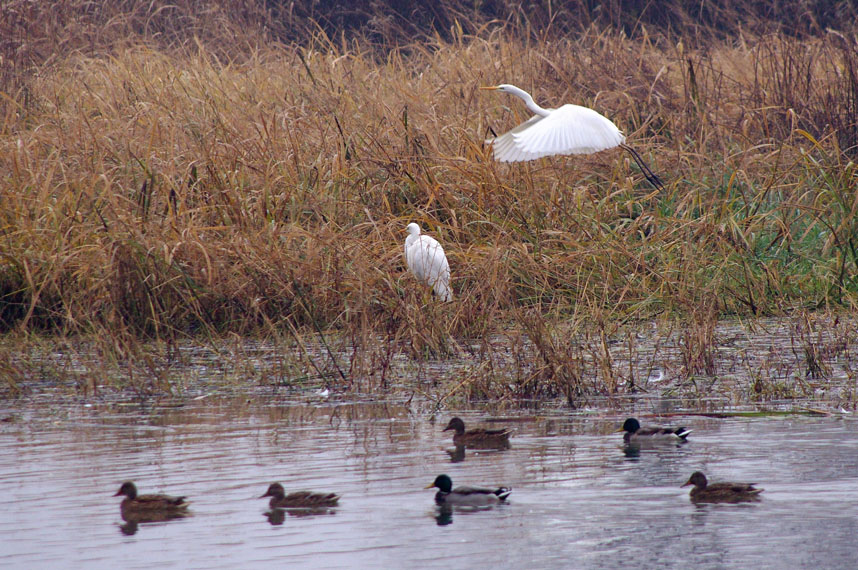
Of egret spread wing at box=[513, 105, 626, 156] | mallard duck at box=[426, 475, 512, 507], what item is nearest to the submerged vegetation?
egret spread wing at box=[513, 105, 626, 156]

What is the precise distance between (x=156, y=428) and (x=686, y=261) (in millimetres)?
3645

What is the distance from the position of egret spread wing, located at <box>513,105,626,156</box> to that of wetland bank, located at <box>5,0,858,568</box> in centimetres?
58

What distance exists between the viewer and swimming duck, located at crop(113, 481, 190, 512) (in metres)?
4.28

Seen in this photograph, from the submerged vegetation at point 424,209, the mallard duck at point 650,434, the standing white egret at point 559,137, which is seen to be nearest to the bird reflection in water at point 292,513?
the mallard duck at point 650,434

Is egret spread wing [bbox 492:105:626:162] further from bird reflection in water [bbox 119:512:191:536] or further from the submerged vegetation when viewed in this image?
bird reflection in water [bbox 119:512:191:536]

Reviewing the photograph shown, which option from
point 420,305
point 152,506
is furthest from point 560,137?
point 152,506

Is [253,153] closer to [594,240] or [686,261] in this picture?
[594,240]

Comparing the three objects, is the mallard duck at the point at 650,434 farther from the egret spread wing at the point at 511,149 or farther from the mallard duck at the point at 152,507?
the egret spread wing at the point at 511,149

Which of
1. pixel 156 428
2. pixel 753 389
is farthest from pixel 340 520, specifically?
pixel 753 389

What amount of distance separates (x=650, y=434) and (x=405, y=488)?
1.03 metres

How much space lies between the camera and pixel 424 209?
29.6ft

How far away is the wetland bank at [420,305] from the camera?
14.0 feet

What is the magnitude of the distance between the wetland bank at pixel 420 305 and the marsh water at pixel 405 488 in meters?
0.02

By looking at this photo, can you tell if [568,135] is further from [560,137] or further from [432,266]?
[432,266]
